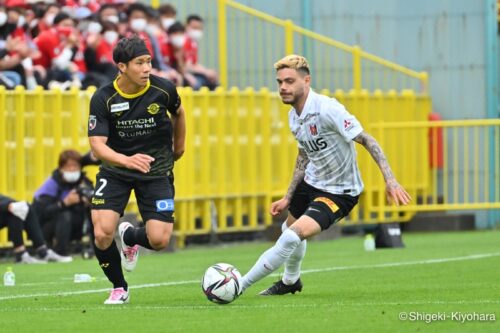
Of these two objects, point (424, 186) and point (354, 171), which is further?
point (424, 186)

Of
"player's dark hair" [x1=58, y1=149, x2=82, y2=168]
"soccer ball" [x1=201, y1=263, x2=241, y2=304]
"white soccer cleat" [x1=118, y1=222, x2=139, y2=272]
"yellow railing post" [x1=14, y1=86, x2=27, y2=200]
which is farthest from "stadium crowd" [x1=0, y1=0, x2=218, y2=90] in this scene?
"soccer ball" [x1=201, y1=263, x2=241, y2=304]

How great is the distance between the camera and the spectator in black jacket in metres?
18.0

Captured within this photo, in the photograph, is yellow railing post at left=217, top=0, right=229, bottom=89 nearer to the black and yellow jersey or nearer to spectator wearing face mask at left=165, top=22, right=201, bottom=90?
spectator wearing face mask at left=165, top=22, right=201, bottom=90

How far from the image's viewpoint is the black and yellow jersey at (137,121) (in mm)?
11773

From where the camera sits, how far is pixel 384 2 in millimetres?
26375

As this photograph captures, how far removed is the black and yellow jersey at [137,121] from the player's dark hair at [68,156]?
6.79m

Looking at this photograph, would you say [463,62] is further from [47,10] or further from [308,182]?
[308,182]

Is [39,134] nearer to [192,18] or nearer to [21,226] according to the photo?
[21,226]

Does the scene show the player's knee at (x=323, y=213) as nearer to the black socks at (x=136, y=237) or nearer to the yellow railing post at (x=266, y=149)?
the black socks at (x=136, y=237)

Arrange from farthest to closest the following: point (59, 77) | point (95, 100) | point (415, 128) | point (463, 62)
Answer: point (463, 62), point (415, 128), point (59, 77), point (95, 100)

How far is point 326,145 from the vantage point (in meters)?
12.1

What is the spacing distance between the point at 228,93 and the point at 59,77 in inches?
100

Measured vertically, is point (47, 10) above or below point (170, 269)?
above

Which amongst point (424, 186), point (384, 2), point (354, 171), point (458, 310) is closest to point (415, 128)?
point (424, 186)
